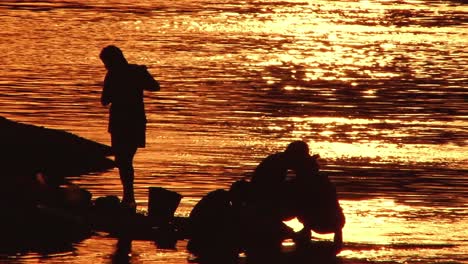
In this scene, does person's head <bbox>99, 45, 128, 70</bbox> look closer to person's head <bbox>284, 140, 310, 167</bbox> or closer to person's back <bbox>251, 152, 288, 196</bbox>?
person's back <bbox>251, 152, 288, 196</bbox>

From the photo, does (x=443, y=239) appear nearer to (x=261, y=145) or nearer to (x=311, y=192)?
(x=311, y=192)

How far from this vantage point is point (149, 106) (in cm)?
2848

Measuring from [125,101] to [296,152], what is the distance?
254cm

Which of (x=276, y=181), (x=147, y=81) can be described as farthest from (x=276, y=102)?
(x=276, y=181)

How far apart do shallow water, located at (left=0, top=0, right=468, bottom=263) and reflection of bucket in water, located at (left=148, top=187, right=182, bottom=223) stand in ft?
2.56

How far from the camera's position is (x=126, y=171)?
1689cm

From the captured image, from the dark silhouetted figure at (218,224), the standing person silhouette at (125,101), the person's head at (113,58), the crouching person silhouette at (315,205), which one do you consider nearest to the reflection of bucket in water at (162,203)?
the dark silhouetted figure at (218,224)

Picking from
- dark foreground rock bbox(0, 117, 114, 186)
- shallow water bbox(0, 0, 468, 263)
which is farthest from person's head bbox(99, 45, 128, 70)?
dark foreground rock bbox(0, 117, 114, 186)

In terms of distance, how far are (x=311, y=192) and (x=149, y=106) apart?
13485mm

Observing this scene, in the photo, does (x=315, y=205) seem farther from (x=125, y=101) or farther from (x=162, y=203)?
(x=125, y=101)

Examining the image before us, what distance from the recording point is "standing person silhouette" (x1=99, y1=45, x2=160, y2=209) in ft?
55.6

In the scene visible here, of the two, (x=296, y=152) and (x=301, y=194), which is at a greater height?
(x=296, y=152)

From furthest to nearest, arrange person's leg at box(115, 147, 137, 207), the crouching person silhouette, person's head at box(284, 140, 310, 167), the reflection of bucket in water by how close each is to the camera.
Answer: person's leg at box(115, 147, 137, 207) < the reflection of bucket in water < the crouching person silhouette < person's head at box(284, 140, 310, 167)

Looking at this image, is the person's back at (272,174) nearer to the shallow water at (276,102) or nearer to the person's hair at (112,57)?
the shallow water at (276,102)
